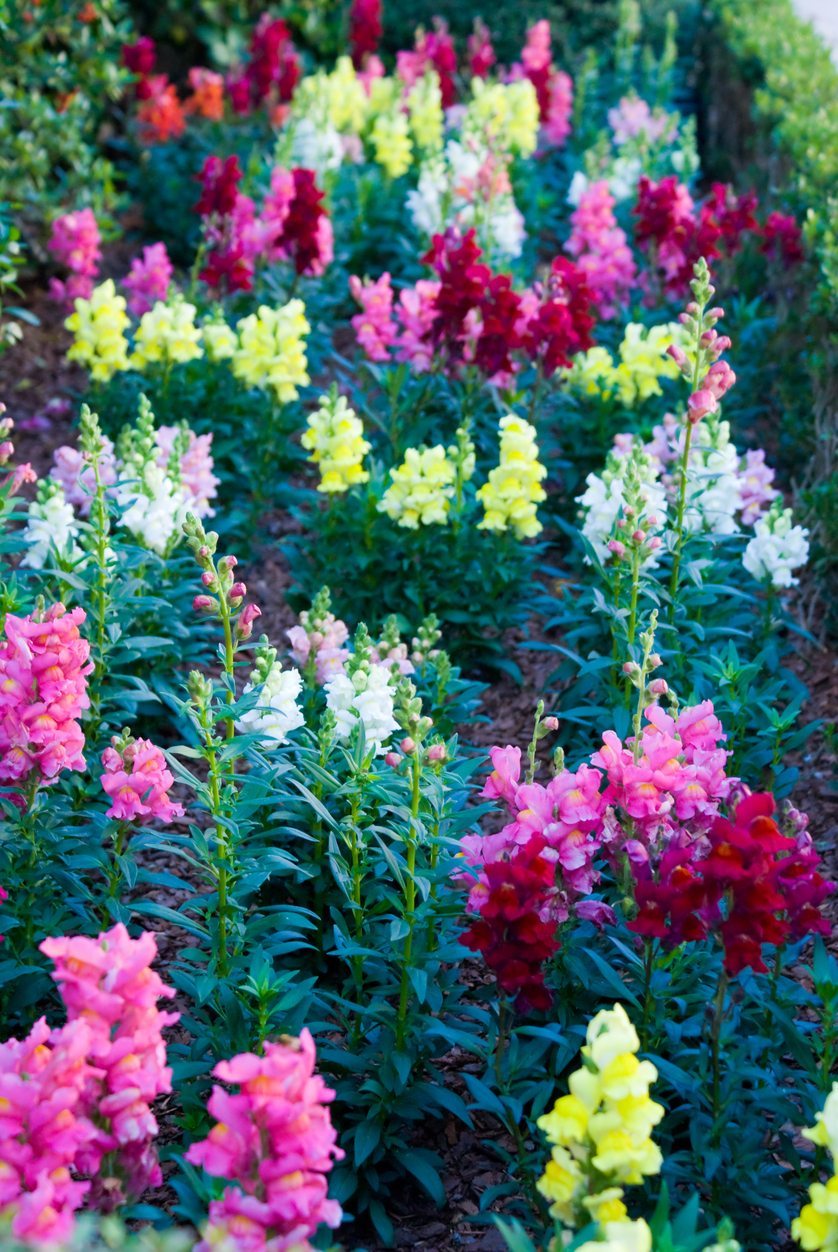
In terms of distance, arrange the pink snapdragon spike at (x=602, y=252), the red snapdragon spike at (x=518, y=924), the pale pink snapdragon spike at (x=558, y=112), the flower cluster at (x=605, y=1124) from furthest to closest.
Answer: the pale pink snapdragon spike at (x=558, y=112)
the pink snapdragon spike at (x=602, y=252)
the red snapdragon spike at (x=518, y=924)
the flower cluster at (x=605, y=1124)

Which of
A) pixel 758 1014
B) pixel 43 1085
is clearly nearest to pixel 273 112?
pixel 758 1014

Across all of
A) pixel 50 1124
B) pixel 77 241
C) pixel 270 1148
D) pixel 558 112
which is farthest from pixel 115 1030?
pixel 558 112

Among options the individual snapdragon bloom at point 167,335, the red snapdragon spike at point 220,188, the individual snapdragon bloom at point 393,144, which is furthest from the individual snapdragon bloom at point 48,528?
the individual snapdragon bloom at point 393,144

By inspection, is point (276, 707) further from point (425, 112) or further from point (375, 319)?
point (425, 112)

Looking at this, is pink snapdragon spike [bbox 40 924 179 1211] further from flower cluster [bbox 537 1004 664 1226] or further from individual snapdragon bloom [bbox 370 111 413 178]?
individual snapdragon bloom [bbox 370 111 413 178]

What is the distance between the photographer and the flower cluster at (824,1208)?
2.30m

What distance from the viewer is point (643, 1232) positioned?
6.88 feet

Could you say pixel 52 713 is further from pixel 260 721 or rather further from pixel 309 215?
pixel 309 215

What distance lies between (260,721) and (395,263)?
517 cm

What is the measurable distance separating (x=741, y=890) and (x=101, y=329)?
394 cm

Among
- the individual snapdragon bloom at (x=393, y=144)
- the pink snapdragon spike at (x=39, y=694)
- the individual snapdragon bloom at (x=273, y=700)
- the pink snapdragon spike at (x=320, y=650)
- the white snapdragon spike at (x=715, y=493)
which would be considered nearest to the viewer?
the pink snapdragon spike at (x=39, y=694)

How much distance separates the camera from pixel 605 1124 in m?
2.28

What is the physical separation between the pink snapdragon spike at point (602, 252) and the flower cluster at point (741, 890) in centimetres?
438

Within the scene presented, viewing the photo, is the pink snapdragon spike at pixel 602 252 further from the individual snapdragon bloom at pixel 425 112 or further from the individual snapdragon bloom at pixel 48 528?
the individual snapdragon bloom at pixel 48 528
